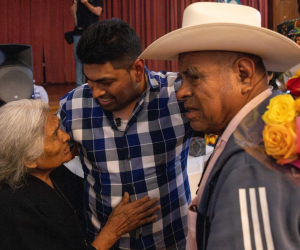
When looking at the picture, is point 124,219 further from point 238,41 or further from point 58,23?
point 58,23

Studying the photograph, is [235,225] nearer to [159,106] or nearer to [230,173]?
[230,173]

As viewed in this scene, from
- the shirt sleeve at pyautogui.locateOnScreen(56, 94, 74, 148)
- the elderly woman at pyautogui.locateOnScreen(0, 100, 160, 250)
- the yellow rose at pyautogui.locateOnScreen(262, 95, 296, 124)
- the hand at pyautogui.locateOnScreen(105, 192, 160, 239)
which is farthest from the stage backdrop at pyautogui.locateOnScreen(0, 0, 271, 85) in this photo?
the yellow rose at pyautogui.locateOnScreen(262, 95, 296, 124)

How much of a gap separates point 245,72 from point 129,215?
36.1 inches

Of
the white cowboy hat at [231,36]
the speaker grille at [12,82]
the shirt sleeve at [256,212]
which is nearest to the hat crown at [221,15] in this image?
the white cowboy hat at [231,36]

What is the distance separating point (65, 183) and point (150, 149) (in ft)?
1.69

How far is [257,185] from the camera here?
756 millimetres

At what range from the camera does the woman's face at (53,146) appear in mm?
1679

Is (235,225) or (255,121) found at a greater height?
(255,121)

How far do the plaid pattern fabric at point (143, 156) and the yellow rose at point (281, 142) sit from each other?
96 cm

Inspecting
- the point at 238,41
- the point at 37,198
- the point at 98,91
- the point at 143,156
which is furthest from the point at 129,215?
the point at 238,41

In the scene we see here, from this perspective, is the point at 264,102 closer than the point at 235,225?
No

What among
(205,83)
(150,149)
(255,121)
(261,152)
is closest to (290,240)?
(261,152)

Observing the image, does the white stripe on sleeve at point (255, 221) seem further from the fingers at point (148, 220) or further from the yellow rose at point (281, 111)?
the fingers at point (148, 220)

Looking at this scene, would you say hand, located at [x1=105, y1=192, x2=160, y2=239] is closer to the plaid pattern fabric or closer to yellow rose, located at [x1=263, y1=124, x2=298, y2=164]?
the plaid pattern fabric
